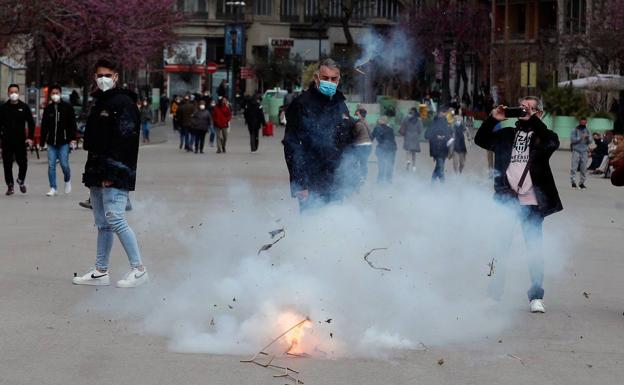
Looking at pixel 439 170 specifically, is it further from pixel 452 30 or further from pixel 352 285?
pixel 452 30

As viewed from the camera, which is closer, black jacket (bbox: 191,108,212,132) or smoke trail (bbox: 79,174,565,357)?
smoke trail (bbox: 79,174,565,357)

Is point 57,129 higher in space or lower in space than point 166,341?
higher

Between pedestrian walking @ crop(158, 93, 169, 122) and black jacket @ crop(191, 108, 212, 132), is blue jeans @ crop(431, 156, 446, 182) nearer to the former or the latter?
black jacket @ crop(191, 108, 212, 132)

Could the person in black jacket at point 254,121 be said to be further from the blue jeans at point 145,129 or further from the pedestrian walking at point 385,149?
the pedestrian walking at point 385,149

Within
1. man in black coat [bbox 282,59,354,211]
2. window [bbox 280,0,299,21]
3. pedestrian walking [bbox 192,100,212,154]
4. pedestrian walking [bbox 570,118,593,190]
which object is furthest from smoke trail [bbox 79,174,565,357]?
window [bbox 280,0,299,21]

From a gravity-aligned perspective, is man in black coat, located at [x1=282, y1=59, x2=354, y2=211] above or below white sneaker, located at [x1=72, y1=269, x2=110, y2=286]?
above

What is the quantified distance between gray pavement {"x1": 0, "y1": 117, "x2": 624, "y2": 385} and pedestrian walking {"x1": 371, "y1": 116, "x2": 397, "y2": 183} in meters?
8.64

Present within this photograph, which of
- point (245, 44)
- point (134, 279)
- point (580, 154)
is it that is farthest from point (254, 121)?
→ point (245, 44)

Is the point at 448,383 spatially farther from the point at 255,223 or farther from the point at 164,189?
the point at 164,189

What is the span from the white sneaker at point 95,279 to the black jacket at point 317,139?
222 cm

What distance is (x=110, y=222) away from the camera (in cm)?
1119

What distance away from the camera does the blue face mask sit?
398 inches

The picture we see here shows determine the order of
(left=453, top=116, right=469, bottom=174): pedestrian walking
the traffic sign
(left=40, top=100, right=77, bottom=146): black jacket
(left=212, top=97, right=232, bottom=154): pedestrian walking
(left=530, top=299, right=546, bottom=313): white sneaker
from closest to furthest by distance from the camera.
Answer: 1. (left=530, top=299, right=546, bottom=313): white sneaker
2. (left=40, top=100, right=77, bottom=146): black jacket
3. (left=453, top=116, right=469, bottom=174): pedestrian walking
4. (left=212, top=97, right=232, bottom=154): pedestrian walking
5. the traffic sign

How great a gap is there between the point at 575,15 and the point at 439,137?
52.1 meters
